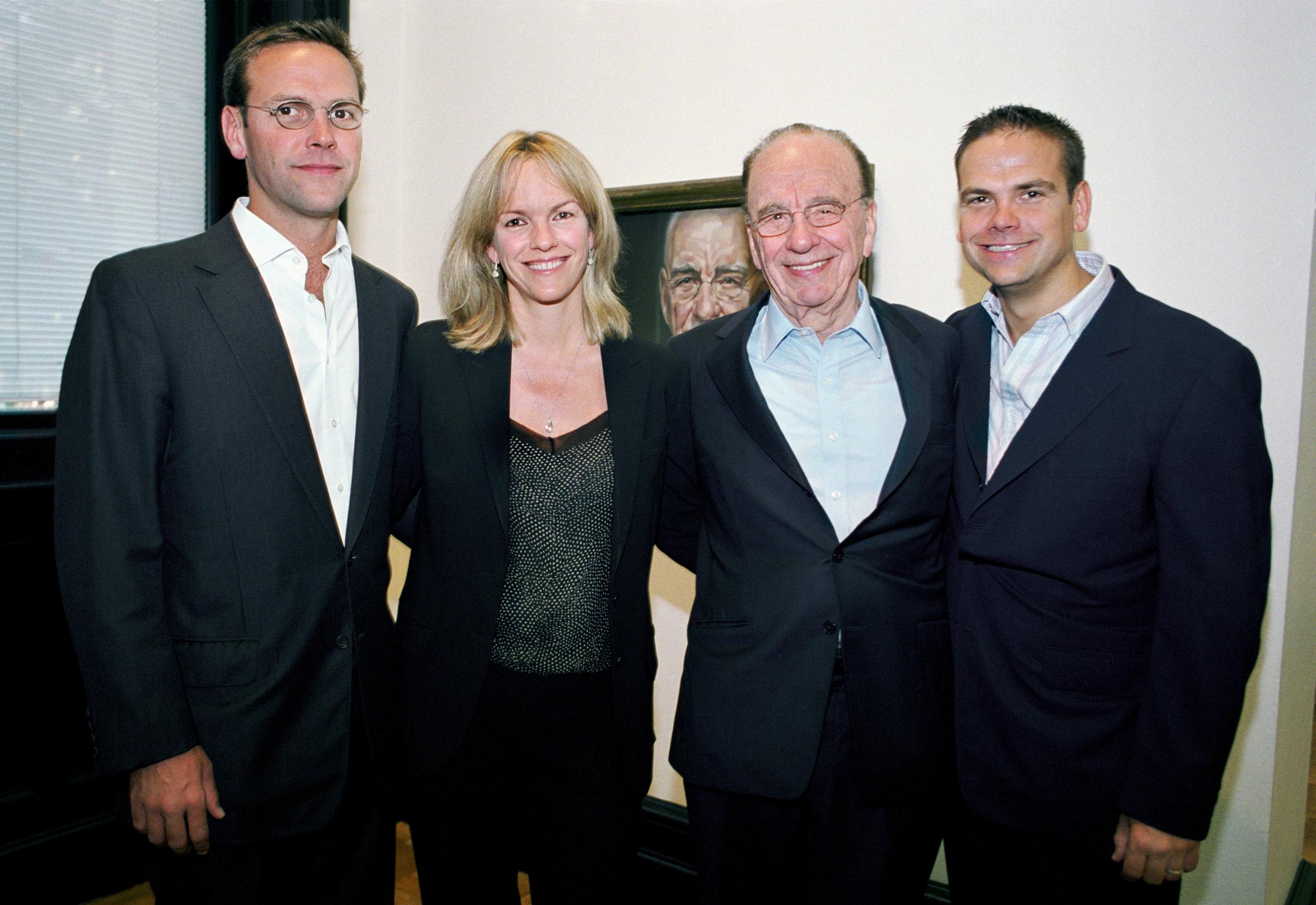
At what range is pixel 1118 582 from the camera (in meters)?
1.47

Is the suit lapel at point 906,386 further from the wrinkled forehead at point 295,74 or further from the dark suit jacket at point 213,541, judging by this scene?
the wrinkled forehead at point 295,74

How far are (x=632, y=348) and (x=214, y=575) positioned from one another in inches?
35.0

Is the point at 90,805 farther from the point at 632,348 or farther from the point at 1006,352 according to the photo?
the point at 1006,352

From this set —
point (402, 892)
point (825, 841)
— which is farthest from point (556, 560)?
point (402, 892)

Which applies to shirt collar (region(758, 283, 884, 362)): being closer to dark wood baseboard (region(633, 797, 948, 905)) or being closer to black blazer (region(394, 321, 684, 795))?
black blazer (region(394, 321, 684, 795))

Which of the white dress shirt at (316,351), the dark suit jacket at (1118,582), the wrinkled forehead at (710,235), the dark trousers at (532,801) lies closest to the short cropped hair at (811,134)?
the dark suit jacket at (1118,582)

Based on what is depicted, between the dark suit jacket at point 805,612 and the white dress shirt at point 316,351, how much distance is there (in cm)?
69

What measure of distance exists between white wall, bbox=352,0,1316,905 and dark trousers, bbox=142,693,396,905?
4.06 feet

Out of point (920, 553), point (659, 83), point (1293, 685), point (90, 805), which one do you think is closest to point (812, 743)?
point (920, 553)

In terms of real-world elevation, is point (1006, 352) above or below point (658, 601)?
above

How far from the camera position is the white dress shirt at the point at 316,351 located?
1.60m

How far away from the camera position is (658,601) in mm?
2832

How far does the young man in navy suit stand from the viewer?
1386 millimetres

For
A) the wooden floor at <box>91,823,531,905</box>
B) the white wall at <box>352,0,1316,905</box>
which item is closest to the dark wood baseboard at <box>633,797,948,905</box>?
the white wall at <box>352,0,1316,905</box>
